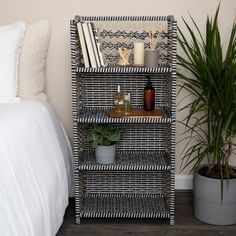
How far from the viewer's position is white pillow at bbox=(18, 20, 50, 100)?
2383 millimetres

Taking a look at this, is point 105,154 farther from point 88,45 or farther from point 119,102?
point 88,45

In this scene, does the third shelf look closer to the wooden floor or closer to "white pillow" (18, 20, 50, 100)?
the wooden floor

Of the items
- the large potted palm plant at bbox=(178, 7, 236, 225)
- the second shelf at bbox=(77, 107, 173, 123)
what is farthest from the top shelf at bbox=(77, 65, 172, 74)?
the second shelf at bbox=(77, 107, 173, 123)

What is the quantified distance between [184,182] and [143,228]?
59 cm

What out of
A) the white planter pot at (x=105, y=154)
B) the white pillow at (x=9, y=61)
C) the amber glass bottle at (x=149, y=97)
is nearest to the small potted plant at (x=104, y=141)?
the white planter pot at (x=105, y=154)

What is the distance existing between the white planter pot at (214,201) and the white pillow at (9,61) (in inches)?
45.6

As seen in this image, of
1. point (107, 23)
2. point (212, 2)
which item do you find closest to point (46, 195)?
point (107, 23)

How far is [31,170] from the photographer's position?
181cm

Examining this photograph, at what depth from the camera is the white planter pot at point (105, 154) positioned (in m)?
2.39

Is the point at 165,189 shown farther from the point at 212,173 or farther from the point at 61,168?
the point at 61,168

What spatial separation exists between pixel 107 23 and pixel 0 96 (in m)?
0.83

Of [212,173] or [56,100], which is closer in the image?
[212,173]

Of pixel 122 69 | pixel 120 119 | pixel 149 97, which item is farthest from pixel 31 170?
pixel 149 97

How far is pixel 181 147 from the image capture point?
9.23ft
